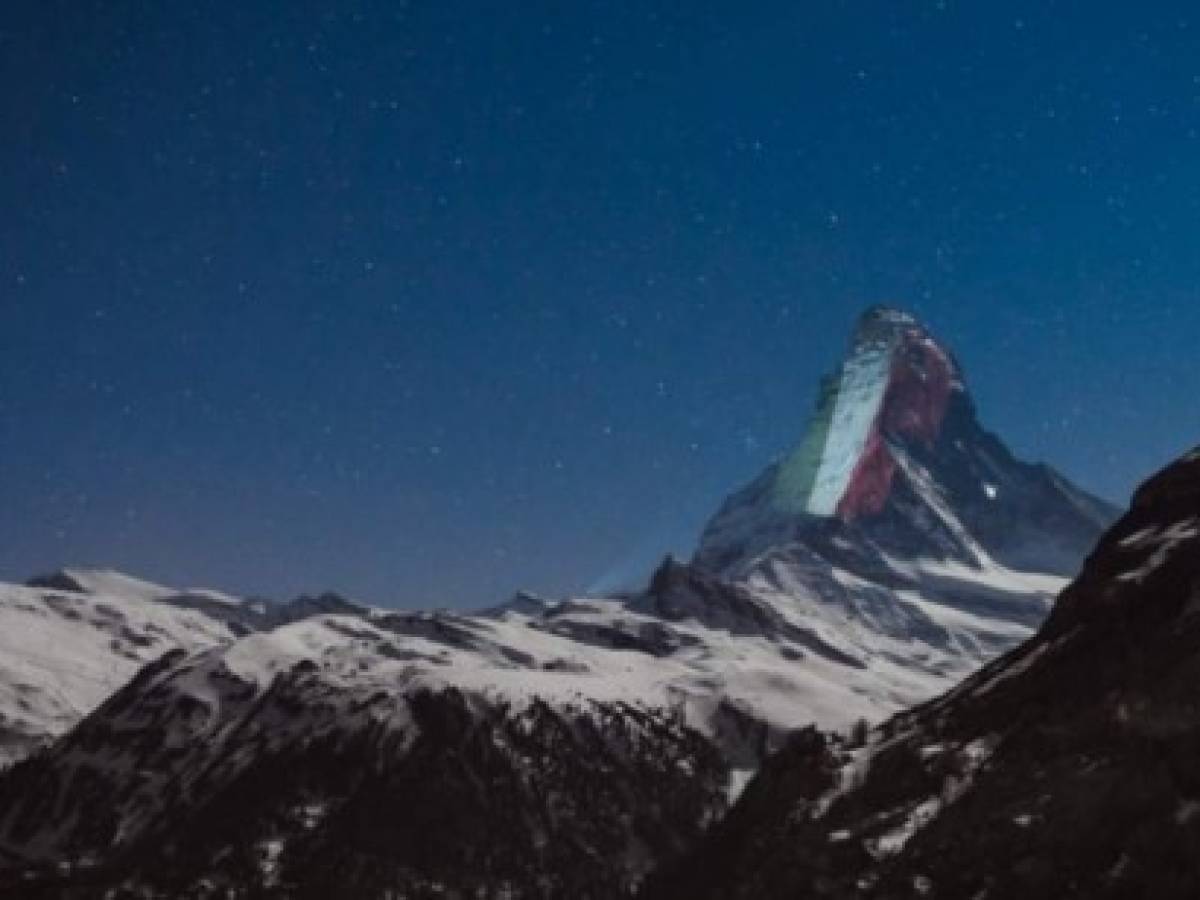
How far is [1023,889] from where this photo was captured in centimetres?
17775

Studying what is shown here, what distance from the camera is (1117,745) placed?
19925 centimetres

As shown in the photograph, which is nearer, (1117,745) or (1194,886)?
(1194,886)

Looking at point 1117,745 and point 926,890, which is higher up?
point 1117,745

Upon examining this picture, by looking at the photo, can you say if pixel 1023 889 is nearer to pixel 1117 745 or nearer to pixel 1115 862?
pixel 1115 862

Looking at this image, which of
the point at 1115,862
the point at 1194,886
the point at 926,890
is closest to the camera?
the point at 1194,886

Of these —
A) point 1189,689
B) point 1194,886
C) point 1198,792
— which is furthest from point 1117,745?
point 1194,886

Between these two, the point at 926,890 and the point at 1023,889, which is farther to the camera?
the point at 926,890

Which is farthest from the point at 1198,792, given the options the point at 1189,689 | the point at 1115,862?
the point at 1189,689

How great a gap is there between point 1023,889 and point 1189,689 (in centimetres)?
3824

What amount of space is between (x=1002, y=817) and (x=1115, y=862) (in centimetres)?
2968

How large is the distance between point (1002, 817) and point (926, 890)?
13978mm

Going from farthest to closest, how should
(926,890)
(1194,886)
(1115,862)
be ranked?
1. (926,890)
2. (1115,862)
3. (1194,886)

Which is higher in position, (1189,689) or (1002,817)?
(1189,689)

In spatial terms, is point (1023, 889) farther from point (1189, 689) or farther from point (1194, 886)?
point (1189, 689)
